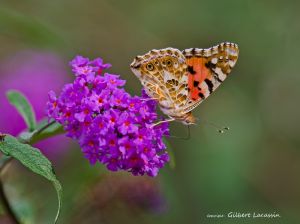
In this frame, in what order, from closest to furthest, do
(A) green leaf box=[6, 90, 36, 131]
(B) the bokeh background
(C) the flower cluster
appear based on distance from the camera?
(C) the flower cluster
(A) green leaf box=[6, 90, 36, 131]
(B) the bokeh background

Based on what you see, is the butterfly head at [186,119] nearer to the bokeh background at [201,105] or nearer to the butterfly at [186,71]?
the butterfly at [186,71]

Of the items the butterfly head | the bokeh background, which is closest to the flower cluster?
the butterfly head

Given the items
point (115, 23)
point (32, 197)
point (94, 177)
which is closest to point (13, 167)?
point (32, 197)

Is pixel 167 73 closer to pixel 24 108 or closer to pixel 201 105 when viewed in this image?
pixel 24 108

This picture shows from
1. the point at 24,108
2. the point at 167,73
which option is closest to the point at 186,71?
the point at 167,73

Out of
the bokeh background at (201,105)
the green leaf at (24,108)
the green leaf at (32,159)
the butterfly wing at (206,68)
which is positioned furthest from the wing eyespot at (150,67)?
the bokeh background at (201,105)

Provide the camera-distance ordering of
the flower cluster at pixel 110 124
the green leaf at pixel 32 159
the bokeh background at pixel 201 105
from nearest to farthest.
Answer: the green leaf at pixel 32 159
the flower cluster at pixel 110 124
the bokeh background at pixel 201 105

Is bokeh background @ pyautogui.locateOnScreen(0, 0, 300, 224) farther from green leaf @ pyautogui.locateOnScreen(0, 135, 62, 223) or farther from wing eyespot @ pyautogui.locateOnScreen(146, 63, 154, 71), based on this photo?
green leaf @ pyautogui.locateOnScreen(0, 135, 62, 223)
